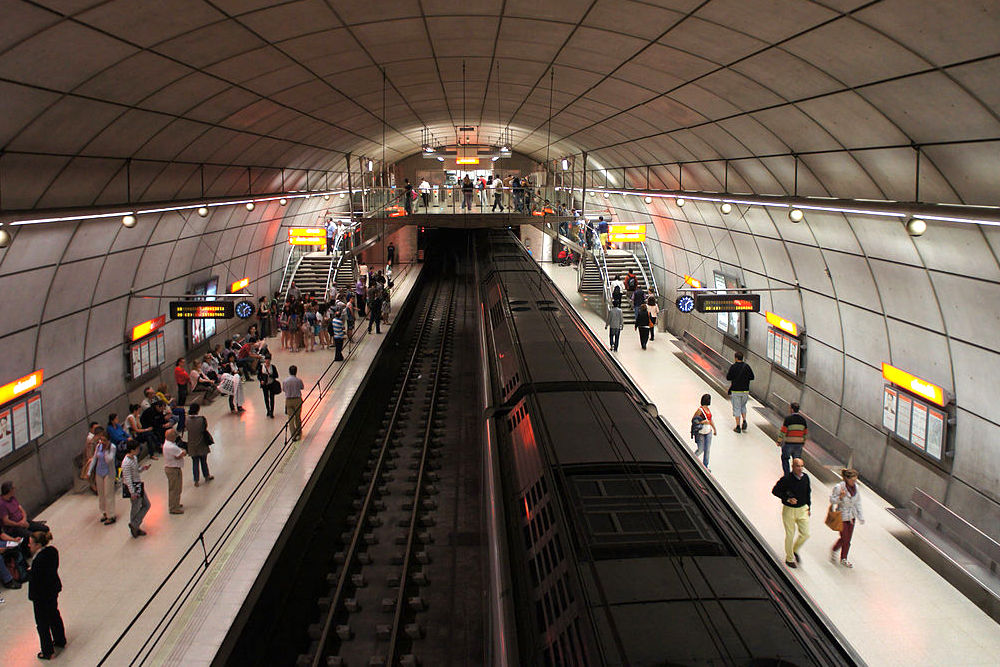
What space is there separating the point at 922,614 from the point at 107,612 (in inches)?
370

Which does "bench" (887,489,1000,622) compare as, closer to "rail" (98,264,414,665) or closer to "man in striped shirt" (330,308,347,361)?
"rail" (98,264,414,665)

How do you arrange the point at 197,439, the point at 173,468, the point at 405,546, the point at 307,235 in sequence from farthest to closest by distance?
1. the point at 307,235
2. the point at 197,439
3. the point at 173,468
4. the point at 405,546

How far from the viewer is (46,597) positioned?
7.02m

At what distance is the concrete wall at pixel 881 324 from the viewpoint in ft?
29.3

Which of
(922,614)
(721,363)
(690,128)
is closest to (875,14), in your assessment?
(922,614)

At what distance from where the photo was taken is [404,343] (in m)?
23.8

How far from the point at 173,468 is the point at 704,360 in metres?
14.4

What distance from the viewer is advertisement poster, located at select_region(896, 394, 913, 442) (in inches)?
425

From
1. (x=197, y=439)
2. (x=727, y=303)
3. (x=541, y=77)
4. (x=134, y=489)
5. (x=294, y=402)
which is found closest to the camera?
(x=134, y=489)

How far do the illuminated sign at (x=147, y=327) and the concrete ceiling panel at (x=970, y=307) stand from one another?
573 inches

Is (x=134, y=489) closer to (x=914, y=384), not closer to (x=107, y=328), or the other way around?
(x=107, y=328)

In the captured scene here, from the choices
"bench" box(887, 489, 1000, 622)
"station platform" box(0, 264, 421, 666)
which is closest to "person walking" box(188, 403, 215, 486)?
"station platform" box(0, 264, 421, 666)

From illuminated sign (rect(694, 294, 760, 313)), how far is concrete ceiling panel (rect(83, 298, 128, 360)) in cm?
1165

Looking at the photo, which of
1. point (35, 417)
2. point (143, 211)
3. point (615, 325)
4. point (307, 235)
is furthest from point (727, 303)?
point (307, 235)
